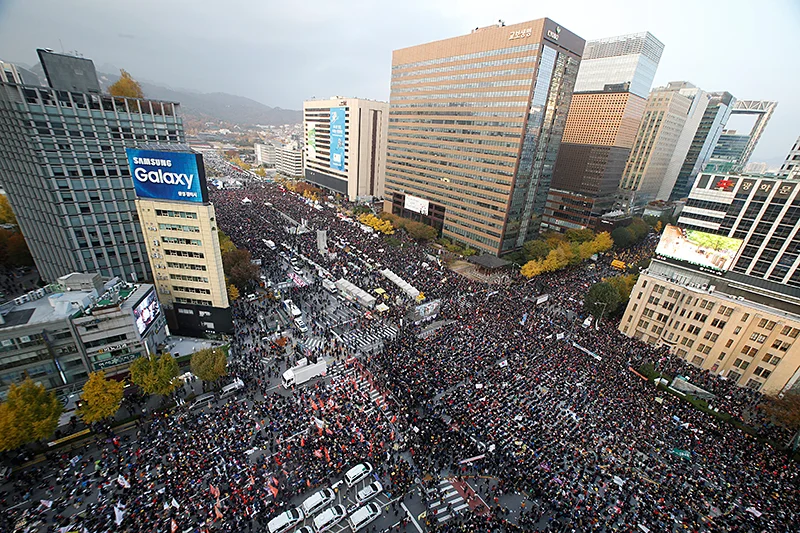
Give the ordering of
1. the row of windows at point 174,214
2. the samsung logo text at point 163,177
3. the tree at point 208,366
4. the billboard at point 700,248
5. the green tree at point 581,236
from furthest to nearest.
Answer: the green tree at point 581,236, the billboard at point 700,248, the row of windows at point 174,214, the samsung logo text at point 163,177, the tree at point 208,366

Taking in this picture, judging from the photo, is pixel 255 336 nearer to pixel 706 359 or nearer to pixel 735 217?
pixel 706 359

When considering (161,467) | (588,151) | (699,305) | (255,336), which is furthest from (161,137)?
(588,151)

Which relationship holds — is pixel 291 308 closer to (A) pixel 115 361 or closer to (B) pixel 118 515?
(A) pixel 115 361

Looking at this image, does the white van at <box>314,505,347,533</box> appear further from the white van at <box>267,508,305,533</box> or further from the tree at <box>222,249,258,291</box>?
the tree at <box>222,249,258,291</box>

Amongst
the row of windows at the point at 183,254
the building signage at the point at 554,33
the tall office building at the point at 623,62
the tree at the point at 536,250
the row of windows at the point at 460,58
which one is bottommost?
the tree at the point at 536,250

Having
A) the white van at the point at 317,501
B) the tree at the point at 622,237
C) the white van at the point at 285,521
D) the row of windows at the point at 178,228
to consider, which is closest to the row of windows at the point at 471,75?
the tree at the point at 622,237

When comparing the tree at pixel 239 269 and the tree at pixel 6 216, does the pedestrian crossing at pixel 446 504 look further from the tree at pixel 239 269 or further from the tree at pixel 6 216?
the tree at pixel 6 216
